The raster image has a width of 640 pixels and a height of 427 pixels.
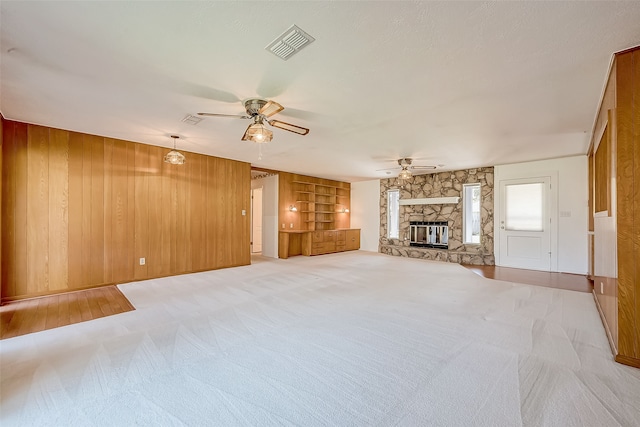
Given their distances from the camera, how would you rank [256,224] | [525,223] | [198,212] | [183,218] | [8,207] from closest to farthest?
[8,207]
[183,218]
[198,212]
[525,223]
[256,224]

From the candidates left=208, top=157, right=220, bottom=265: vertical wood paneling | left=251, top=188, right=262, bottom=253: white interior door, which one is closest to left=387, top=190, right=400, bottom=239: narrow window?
left=251, top=188, right=262, bottom=253: white interior door

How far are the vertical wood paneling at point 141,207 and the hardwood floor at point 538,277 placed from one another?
7004mm

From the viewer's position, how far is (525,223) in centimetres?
659

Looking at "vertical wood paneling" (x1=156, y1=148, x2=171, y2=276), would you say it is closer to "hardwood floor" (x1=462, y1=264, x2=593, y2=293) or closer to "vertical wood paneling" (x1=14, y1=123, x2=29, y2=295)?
"vertical wood paneling" (x1=14, y1=123, x2=29, y2=295)

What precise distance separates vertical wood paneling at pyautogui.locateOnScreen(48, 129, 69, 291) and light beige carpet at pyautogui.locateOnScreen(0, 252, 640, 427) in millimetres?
1669

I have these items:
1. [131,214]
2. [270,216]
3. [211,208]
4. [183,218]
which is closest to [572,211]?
[270,216]

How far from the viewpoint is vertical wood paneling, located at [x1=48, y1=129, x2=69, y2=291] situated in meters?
4.25

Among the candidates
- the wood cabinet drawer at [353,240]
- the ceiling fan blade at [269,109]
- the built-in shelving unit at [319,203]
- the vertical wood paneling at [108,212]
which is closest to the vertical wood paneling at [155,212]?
the vertical wood paneling at [108,212]

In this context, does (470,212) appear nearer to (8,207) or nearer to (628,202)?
(628,202)

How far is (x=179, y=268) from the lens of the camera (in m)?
5.63

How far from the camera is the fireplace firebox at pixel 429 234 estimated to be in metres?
8.10

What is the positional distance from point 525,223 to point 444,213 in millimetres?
2035

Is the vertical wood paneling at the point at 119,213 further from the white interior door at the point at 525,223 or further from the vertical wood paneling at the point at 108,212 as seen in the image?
the white interior door at the point at 525,223

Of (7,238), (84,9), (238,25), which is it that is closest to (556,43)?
(238,25)
